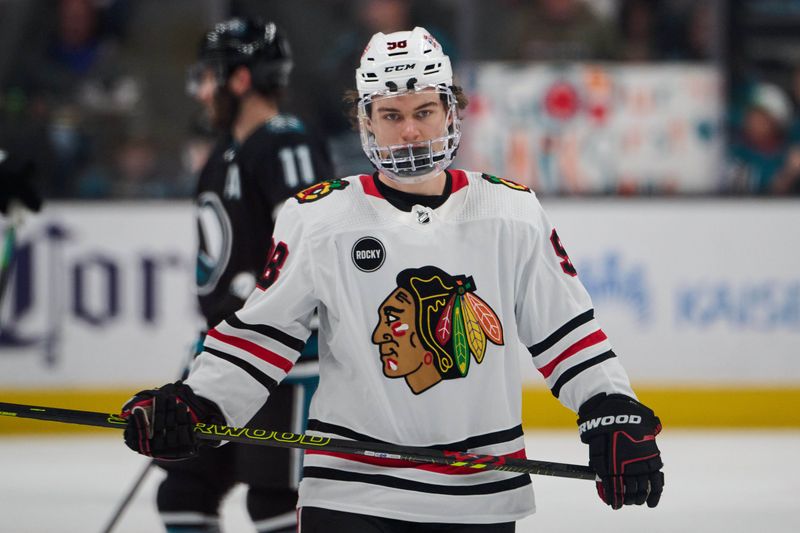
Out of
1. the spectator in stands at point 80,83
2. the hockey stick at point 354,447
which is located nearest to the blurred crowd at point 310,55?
the spectator in stands at point 80,83

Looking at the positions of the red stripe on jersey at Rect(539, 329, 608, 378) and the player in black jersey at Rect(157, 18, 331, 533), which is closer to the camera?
the red stripe on jersey at Rect(539, 329, 608, 378)

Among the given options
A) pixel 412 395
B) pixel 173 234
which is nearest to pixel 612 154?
pixel 173 234

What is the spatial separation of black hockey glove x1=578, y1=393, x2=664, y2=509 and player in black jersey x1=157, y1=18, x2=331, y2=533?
774 millimetres

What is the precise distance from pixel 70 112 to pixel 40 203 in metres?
2.64

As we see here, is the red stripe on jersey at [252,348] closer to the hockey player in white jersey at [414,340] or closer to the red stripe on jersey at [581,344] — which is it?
the hockey player in white jersey at [414,340]

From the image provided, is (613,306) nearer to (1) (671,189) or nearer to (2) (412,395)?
(1) (671,189)

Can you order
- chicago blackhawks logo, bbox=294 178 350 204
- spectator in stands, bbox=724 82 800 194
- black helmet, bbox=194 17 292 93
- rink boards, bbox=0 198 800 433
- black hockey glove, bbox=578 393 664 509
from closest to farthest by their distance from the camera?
black hockey glove, bbox=578 393 664 509 → chicago blackhawks logo, bbox=294 178 350 204 → black helmet, bbox=194 17 292 93 → rink boards, bbox=0 198 800 433 → spectator in stands, bbox=724 82 800 194

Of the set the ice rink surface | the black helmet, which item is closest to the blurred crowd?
the ice rink surface

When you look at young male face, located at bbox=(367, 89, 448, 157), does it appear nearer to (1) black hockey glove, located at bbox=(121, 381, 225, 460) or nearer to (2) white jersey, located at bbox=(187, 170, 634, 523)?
(2) white jersey, located at bbox=(187, 170, 634, 523)

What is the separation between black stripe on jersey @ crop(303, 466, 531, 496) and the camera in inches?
68.1

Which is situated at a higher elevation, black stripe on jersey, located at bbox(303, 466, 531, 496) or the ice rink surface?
black stripe on jersey, located at bbox(303, 466, 531, 496)

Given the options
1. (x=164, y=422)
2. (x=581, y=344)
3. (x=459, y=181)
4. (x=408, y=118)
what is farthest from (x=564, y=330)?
(x=164, y=422)

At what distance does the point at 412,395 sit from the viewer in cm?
173

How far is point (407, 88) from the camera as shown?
1785 millimetres
